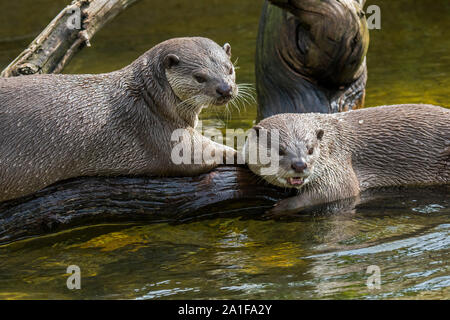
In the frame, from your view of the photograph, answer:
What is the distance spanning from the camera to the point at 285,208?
4504 millimetres

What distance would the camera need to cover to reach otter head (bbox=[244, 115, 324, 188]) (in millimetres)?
4340

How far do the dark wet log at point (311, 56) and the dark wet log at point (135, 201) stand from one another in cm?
150

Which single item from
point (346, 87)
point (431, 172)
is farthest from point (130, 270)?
point (346, 87)

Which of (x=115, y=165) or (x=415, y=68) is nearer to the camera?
(x=115, y=165)

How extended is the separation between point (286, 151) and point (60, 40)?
6.36 feet

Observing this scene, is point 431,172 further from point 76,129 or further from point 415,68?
point 415,68

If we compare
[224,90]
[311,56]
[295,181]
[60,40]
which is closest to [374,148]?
[295,181]

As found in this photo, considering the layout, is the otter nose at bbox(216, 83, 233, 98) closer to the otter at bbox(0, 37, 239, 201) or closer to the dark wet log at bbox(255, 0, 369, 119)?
the otter at bbox(0, 37, 239, 201)

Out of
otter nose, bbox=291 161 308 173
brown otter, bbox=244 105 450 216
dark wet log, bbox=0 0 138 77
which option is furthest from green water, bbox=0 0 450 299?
dark wet log, bbox=0 0 138 77

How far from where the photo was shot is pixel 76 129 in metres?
4.26

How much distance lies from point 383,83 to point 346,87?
1571 millimetres

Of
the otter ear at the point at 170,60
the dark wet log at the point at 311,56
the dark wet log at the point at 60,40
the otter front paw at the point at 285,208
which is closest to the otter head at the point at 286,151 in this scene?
the otter front paw at the point at 285,208

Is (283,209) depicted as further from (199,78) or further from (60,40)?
(60,40)
